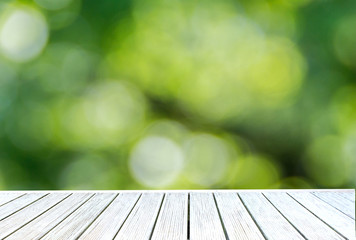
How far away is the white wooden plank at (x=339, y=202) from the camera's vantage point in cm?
171

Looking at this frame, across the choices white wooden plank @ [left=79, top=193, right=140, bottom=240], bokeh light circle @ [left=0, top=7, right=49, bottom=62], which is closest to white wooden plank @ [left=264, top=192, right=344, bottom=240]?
white wooden plank @ [left=79, top=193, right=140, bottom=240]

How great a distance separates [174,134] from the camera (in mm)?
2197

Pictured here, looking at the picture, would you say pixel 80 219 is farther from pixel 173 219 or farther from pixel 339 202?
pixel 339 202

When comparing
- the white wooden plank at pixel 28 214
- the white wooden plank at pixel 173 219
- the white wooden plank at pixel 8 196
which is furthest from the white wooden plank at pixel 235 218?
the white wooden plank at pixel 8 196

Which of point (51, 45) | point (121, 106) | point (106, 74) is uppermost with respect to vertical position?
point (51, 45)

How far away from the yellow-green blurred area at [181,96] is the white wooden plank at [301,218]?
0.29 m

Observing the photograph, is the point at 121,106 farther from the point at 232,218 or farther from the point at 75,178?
the point at 232,218

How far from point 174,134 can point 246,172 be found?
17.2 inches

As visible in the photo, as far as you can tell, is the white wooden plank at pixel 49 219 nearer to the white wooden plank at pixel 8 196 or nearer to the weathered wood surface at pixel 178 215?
the weathered wood surface at pixel 178 215

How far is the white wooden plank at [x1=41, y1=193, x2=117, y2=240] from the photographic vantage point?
4.61ft

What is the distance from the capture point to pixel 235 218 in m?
1.58

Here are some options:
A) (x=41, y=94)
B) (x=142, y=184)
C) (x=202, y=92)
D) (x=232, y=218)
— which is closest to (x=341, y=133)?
(x=202, y=92)

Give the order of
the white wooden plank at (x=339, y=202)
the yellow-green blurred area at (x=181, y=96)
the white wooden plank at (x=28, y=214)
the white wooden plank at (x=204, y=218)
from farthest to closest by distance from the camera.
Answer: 1. the yellow-green blurred area at (x=181, y=96)
2. the white wooden plank at (x=339, y=202)
3. the white wooden plank at (x=28, y=214)
4. the white wooden plank at (x=204, y=218)

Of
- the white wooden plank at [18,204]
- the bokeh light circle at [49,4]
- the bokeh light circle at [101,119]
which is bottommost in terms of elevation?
the white wooden plank at [18,204]
